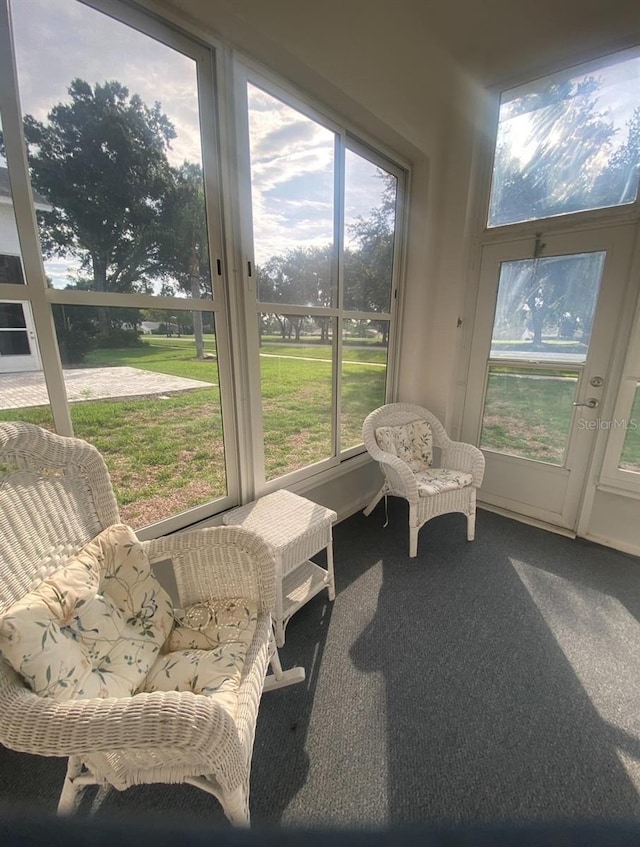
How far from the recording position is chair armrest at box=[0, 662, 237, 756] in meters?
0.68

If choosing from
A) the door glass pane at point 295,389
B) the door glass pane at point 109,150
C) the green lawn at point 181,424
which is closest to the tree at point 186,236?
the door glass pane at point 109,150

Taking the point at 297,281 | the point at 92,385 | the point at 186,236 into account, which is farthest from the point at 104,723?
the point at 297,281

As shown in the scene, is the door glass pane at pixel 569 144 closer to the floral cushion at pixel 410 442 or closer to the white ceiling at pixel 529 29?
the white ceiling at pixel 529 29

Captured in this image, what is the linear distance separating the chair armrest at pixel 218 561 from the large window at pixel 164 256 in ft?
1.44

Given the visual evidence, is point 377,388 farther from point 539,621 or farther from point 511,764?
point 511,764

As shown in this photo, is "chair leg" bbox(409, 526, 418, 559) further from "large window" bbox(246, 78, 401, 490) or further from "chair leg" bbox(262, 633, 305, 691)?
"chair leg" bbox(262, 633, 305, 691)

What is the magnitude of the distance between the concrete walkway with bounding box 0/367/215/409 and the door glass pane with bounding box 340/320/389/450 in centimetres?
109

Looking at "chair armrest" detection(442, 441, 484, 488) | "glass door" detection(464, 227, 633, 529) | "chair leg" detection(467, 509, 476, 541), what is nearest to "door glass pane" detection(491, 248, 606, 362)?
"glass door" detection(464, 227, 633, 529)

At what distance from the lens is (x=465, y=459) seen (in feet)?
7.54

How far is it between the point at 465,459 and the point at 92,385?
2139mm

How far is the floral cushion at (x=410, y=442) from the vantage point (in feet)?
7.44

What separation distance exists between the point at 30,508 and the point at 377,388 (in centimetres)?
222

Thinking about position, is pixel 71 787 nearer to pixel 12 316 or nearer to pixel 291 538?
pixel 291 538

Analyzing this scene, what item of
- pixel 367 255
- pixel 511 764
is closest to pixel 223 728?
pixel 511 764
